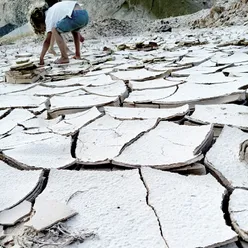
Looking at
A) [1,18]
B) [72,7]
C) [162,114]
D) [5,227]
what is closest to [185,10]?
[1,18]

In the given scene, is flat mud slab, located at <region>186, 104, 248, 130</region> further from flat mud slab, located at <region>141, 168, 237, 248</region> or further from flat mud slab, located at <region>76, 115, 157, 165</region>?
flat mud slab, located at <region>141, 168, 237, 248</region>

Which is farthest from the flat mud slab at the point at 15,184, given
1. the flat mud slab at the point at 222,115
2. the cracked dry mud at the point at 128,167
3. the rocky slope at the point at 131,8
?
the rocky slope at the point at 131,8

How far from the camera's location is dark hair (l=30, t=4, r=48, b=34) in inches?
293

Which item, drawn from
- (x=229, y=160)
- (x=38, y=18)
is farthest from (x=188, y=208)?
(x=38, y=18)

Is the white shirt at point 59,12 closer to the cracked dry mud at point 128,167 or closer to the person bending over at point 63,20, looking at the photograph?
the person bending over at point 63,20

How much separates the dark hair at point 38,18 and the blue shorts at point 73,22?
166 inches

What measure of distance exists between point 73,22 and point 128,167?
254 cm

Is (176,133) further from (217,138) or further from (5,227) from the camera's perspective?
(5,227)

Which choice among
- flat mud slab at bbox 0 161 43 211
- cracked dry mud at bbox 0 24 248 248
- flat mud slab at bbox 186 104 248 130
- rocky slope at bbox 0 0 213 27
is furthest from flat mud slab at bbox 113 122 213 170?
rocky slope at bbox 0 0 213 27

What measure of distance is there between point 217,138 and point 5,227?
0.78 meters

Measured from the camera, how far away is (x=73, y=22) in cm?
349

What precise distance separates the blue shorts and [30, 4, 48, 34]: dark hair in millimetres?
4209

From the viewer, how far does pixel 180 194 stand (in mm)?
1045

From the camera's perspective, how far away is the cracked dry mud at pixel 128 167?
91 cm
